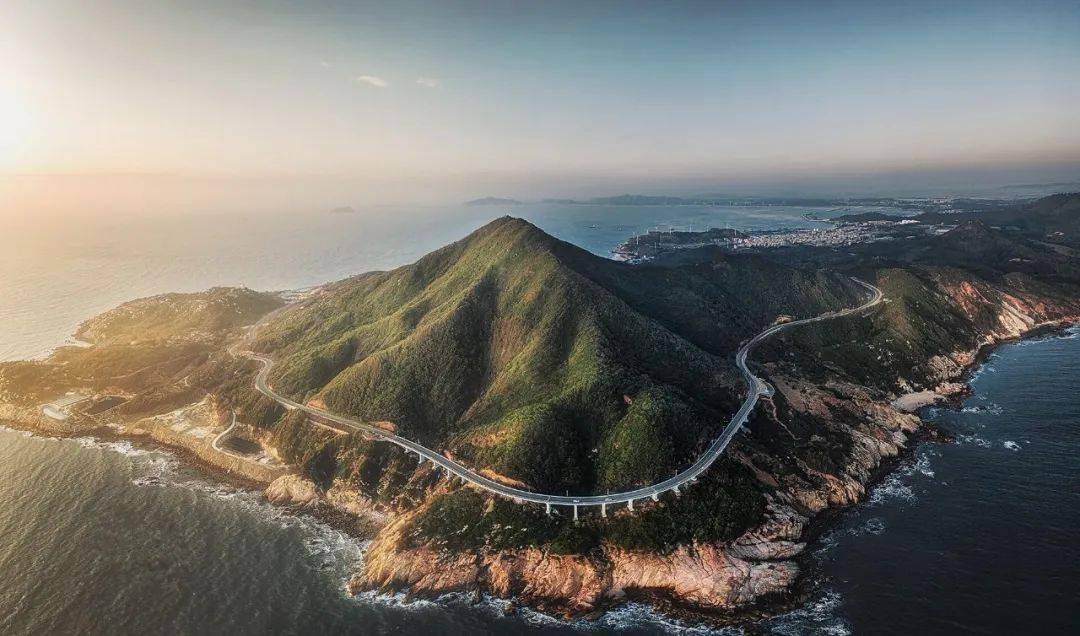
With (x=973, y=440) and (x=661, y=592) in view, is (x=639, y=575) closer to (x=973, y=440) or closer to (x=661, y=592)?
(x=661, y=592)

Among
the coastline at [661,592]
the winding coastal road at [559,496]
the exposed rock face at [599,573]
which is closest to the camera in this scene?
the coastline at [661,592]

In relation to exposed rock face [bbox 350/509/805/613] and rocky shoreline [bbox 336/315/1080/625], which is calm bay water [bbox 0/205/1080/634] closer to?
rocky shoreline [bbox 336/315/1080/625]

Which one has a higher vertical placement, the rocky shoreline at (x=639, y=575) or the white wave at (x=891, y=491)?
the white wave at (x=891, y=491)

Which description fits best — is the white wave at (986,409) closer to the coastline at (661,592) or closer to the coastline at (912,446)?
the coastline at (912,446)

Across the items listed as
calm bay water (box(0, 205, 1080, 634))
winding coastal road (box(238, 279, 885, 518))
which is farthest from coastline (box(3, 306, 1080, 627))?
winding coastal road (box(238, 279, 885, 518))

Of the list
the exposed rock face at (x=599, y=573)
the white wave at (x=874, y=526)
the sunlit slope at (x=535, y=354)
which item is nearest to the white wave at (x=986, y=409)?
the sunlit slope at (x=535, y=354)

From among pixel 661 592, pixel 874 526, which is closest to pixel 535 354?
pixel 661 592

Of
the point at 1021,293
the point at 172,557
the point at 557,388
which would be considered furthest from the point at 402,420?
the point at 1021,293
